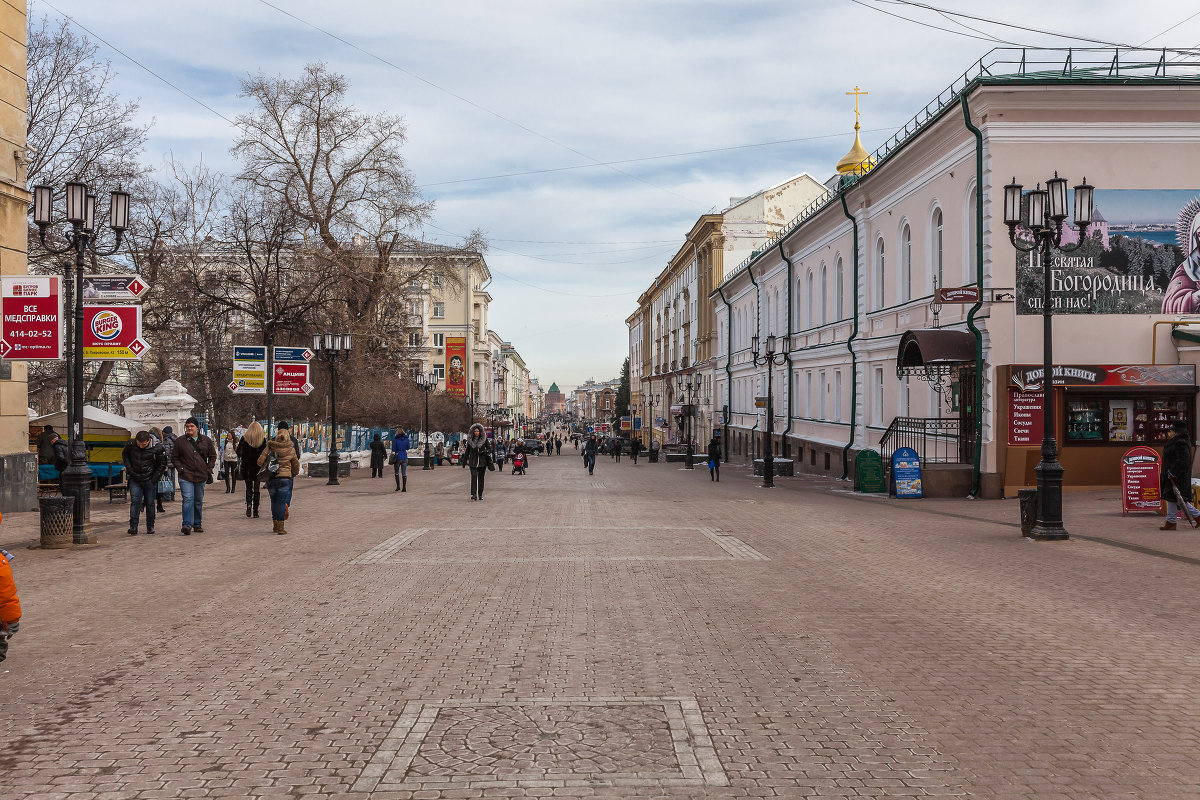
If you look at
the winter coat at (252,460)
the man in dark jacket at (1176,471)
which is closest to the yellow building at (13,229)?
the winter coat at (252,460)

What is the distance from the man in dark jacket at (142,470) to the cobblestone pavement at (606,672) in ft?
5.04

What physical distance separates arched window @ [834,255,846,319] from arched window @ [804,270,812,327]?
4184mm

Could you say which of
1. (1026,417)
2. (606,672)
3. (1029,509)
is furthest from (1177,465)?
(606,672)

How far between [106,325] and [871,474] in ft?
57.6

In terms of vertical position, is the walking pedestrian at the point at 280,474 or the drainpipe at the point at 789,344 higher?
the drainpipe at the point at 789,344

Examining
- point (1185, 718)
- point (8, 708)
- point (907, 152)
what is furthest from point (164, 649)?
point (907, 152)

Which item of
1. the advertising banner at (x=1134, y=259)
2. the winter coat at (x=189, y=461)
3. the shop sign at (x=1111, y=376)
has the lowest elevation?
the winter coat at (x=189, y=461)

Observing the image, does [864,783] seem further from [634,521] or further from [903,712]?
[634,521]

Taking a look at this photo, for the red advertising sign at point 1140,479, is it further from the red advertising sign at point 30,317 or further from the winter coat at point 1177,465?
the red advertising sign at point 30,317

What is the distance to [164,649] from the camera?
698 centimetres

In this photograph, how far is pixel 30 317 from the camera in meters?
13.3

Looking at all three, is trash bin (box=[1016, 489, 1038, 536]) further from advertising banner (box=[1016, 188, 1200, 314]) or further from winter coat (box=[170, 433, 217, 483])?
winter coat (box=[170, 433, 217, 483])

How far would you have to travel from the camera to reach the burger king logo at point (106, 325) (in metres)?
14.4

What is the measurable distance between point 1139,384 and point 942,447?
201 inches
